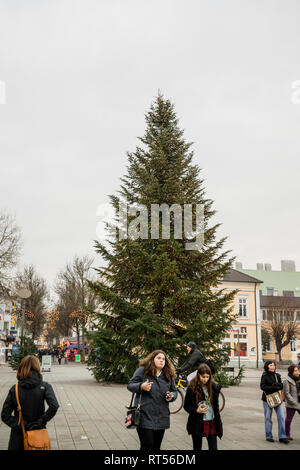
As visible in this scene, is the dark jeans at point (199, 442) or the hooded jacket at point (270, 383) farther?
the hooded jacket at point (270, 383)

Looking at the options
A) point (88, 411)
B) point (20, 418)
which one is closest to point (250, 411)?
point (88, 411)

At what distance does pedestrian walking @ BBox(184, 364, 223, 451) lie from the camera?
6109 millimetres

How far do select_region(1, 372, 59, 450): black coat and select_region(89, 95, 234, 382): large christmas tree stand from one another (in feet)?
46.1

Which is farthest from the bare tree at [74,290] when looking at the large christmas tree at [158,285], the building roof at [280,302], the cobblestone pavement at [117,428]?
the cobblestone pavement at [117,428]

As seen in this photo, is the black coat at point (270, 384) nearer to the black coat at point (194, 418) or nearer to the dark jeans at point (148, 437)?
the black coat at point (194, 418)

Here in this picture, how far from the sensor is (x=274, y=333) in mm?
58438

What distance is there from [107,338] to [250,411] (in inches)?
324

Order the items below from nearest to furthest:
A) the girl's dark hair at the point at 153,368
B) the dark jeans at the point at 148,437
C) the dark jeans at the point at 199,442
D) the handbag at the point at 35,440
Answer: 1. the handbag at the point at 35,440
2. the dark jeans at the point at 148,437
3. the girl's dark hair at the point at 153,368
4. the dark jeans at the point at 199,442

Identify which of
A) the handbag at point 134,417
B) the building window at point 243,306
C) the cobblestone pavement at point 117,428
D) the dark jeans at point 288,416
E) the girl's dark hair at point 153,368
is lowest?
the cobblestone pavement at point 117,428

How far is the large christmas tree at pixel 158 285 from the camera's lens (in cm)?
1970

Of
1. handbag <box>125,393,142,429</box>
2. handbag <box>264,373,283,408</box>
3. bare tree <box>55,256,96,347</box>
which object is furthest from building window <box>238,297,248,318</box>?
handbag <box>125,393,142,429</box>

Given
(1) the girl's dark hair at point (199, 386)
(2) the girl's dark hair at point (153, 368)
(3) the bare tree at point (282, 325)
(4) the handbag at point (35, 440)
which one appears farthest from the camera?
(3) the bare tree at point (282, 325)

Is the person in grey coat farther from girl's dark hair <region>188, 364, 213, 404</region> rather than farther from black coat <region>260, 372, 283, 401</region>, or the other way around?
black coat <region>260, 372, 283, 401</region>
